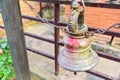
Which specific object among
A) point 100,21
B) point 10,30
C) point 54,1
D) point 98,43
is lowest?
point 98,43

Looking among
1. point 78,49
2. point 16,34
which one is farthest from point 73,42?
point 16,34

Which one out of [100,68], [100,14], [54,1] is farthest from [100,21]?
[54,1]

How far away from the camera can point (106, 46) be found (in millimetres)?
2756

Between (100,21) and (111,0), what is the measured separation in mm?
1601

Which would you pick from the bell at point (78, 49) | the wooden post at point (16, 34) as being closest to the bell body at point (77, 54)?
the bell at point (78, 49)

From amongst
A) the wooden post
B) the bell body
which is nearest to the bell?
the bell body

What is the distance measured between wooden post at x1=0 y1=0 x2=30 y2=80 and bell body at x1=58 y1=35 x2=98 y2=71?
687 millimetres

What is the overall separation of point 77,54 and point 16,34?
78 centimetres

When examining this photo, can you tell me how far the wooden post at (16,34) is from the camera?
143cm

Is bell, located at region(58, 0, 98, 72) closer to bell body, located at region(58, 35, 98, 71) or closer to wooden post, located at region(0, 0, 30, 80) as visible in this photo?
bell body, located at region(58, 35, 98, 71)

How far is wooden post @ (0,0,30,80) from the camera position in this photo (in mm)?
1432

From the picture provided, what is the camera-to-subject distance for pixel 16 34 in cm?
155

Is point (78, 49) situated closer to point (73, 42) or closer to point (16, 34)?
point (73, 42)

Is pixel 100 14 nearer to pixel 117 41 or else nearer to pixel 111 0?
pixel 117 41
